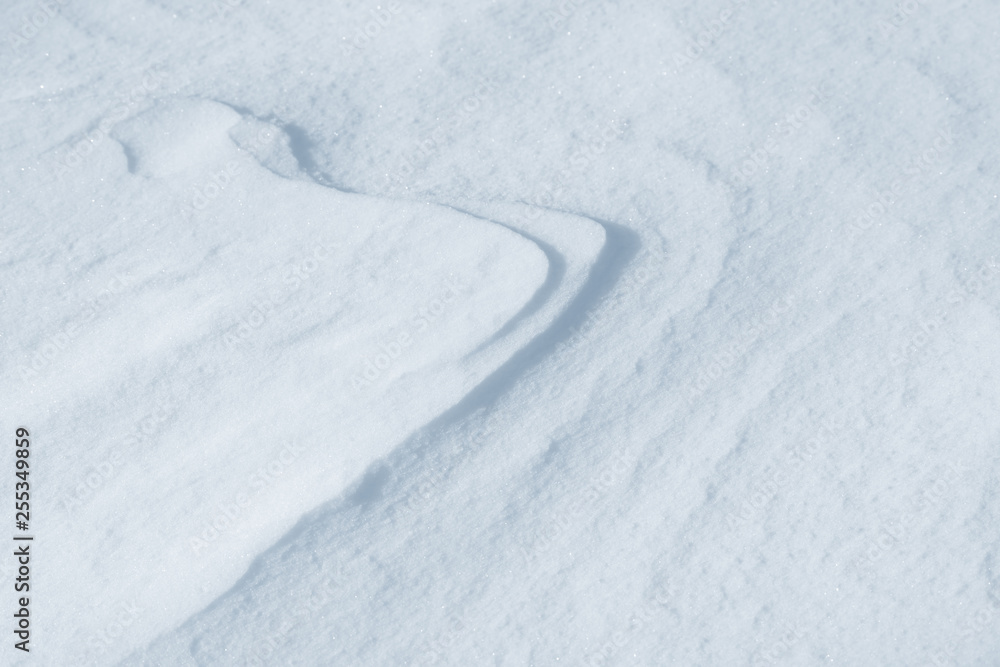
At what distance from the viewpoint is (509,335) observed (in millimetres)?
1247

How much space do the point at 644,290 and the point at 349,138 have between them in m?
0.60

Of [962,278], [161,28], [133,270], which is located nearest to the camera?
[962,278]

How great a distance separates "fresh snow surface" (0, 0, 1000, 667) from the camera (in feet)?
3.43

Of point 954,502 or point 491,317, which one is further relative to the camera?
point 491,317

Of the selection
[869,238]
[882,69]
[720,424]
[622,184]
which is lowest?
[720,424]

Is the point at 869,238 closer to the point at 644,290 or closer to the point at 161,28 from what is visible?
the point at 644,290

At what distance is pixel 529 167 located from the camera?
1438mm

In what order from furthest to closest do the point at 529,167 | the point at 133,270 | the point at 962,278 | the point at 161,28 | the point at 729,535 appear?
the point at 161,28 → the point at 529,167 → the point at 133,270 → the point at 962,278 → the point at 729,535

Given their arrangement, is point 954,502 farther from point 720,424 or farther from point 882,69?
point 882,69

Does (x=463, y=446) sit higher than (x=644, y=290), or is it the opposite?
(x=644, y=290)

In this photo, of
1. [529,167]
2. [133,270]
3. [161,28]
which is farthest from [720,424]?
[161,28]

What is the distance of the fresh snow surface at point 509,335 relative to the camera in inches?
41.2

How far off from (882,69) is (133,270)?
1291 millimetres

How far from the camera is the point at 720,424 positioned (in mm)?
1135
